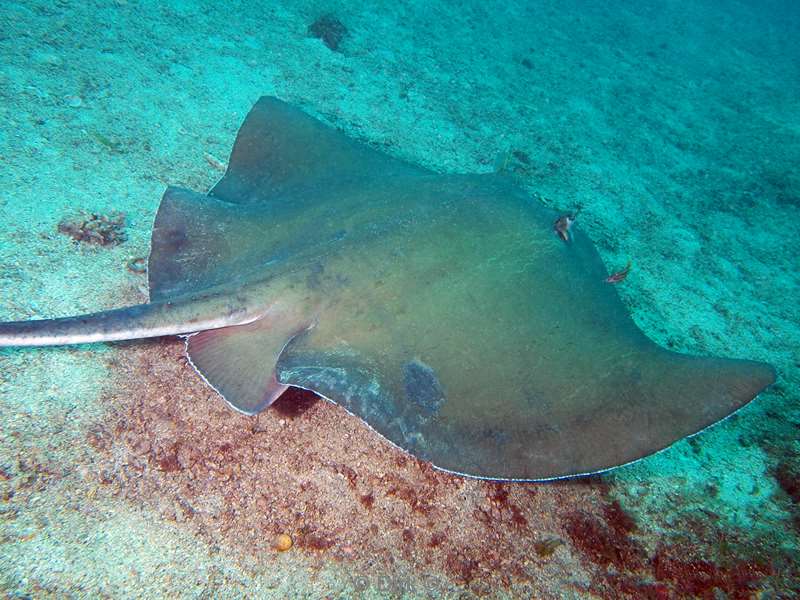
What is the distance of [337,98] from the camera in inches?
257

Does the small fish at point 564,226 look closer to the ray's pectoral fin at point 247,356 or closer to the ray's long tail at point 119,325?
the ray's pectoral fin at point 247,356

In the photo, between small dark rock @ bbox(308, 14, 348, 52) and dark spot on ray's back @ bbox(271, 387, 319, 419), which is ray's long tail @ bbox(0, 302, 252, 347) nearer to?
dark spot on ray's back @ bbox(271, 387, 319, 419)

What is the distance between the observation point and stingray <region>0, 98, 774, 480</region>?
7.53 feet

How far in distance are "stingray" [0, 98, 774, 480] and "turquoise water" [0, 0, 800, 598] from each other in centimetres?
60

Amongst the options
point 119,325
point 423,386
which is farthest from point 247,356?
point 423,386

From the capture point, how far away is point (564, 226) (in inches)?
128

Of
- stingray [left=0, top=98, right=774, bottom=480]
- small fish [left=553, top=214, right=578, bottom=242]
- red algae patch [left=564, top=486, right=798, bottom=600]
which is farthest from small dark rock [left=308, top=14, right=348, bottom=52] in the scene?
red algae patch [left=564, top=486, right=798, bottom=600]

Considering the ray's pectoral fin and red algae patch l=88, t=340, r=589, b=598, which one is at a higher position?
the ray's pectoral fin

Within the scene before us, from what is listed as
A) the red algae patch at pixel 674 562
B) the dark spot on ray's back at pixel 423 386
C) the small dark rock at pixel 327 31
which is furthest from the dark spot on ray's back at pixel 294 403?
the small dark rock at pixel 327 31

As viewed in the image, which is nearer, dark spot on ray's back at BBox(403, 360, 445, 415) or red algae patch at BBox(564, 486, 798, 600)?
dark spot on ray's back at BBox(403, 360, 445, 415)

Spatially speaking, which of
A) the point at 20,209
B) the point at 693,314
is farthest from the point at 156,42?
the point at 693,314

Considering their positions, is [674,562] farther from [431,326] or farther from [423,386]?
[431,326]

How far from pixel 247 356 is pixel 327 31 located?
6.97 metres

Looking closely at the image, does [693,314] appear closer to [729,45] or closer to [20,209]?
[20,209]
